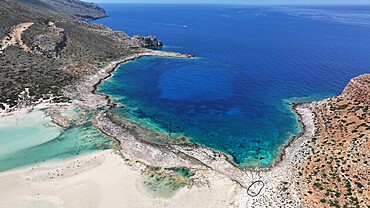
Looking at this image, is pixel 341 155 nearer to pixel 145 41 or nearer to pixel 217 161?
pixel 217 161

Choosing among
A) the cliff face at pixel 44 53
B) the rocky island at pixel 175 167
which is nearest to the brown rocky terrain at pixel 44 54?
the cliff face at pixel 44 53

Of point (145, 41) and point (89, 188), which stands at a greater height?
point (145, 41)

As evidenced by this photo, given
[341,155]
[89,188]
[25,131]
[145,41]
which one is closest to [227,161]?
[341,155]

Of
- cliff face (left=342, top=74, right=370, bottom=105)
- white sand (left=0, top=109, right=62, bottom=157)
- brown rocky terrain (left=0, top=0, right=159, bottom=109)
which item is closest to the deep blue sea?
brown rocky terrain (left=0, top=0, right=159, bottom=109)

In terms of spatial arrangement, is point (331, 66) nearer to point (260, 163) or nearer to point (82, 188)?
point (260, 163)

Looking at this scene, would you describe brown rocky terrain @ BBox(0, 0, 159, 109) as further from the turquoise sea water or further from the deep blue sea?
the deep blue sea

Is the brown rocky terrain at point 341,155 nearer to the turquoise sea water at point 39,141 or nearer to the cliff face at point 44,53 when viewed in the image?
the turquoise sea water at point 39,141

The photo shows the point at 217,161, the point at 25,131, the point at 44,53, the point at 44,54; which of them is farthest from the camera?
the point at 44,53
